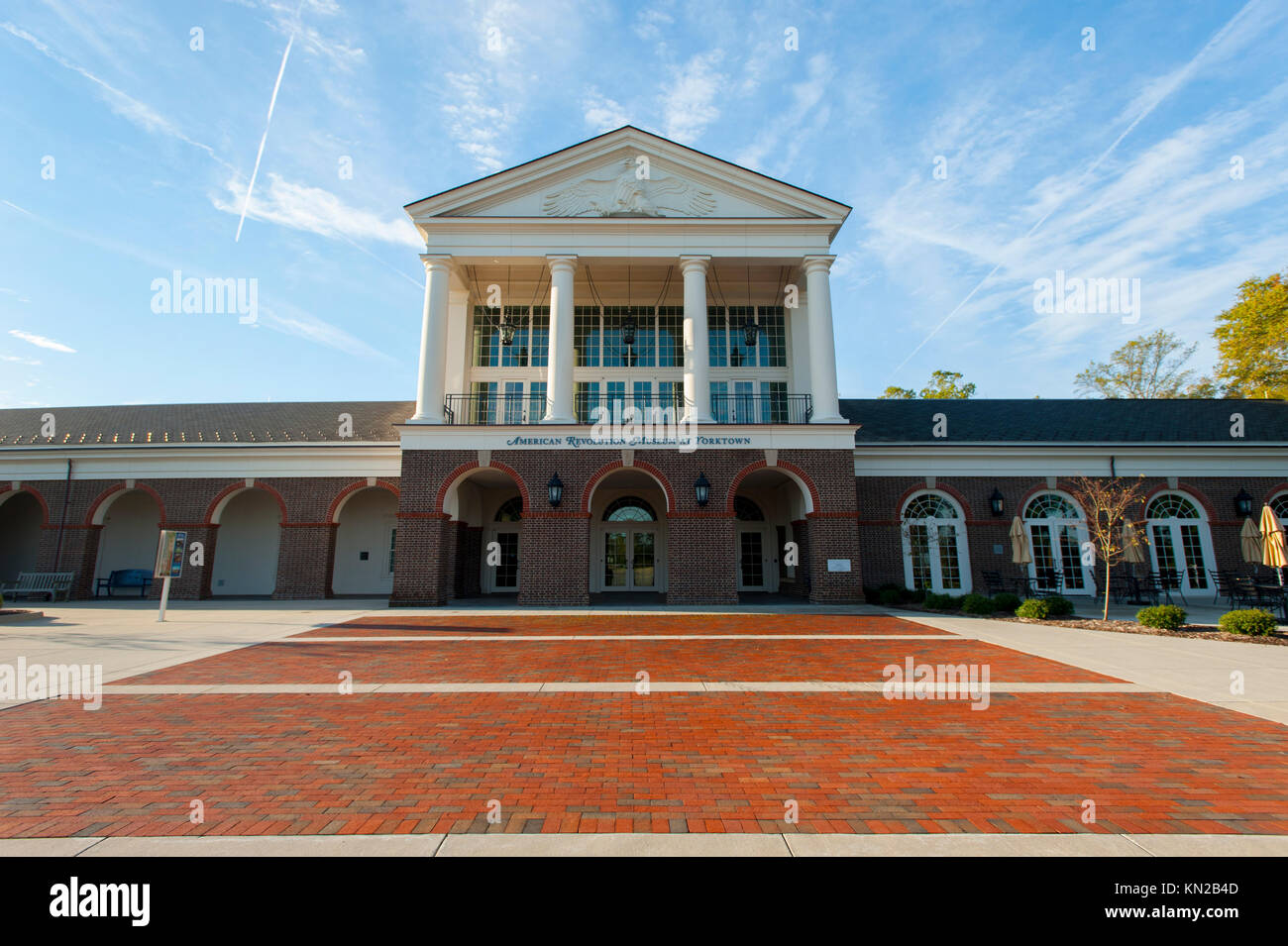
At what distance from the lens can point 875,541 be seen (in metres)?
18.5

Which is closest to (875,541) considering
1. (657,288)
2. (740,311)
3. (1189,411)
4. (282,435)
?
(740,311)

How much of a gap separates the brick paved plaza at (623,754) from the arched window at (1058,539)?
12.8 metres

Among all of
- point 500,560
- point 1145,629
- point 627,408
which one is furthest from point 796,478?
point 500,560

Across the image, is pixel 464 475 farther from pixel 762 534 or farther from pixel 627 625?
pixel 762 534

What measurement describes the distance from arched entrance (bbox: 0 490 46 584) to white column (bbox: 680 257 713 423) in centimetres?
2416

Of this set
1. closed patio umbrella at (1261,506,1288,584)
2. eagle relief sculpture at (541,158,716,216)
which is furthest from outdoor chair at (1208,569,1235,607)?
eagle relief sculpture at (541,158,716,216)

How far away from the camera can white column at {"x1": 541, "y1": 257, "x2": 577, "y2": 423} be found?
1719cm

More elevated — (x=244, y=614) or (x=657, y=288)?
(x=657, y=288)

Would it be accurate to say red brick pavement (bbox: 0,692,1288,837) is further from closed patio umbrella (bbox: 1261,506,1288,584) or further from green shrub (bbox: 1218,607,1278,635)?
closed patio umbrella (bbox: 1261,506,1288,584)

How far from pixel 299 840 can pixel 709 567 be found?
44.3 feet

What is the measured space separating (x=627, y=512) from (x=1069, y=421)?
16.2 m

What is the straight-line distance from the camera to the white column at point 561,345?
17.2m

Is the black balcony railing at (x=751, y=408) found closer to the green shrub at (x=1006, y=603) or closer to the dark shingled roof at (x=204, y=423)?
the green shrub at (x=1006, y=603)
